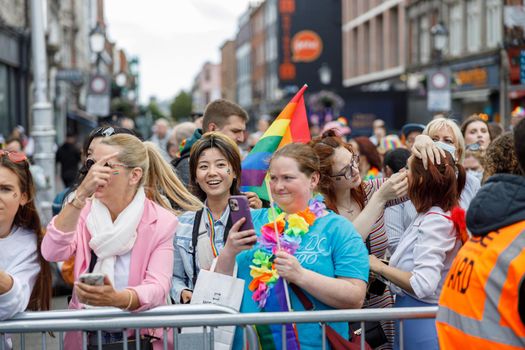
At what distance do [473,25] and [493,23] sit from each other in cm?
259

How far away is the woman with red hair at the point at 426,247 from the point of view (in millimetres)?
4461

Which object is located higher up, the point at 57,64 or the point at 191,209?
the point at 57,64

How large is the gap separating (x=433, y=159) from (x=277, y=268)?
118cm

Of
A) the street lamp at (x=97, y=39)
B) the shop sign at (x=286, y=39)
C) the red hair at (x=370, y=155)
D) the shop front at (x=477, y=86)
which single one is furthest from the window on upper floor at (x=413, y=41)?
the red hair at (x=370, y=155)

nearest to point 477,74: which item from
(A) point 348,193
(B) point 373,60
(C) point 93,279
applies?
(B) point 373,60

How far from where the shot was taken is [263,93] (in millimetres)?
89000

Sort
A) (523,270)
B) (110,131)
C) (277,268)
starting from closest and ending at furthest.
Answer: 1. (523,270)
2. (277,268)
3. (110,131)

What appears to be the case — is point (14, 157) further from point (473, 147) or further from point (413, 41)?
point (413, 41)

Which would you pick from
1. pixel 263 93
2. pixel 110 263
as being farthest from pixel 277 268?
pixel 263 93

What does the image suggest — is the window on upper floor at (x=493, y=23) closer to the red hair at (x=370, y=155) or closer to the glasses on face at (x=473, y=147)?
the red hair at (x=370, y=155)

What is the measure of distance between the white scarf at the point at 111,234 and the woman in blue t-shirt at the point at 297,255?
0.47 meters

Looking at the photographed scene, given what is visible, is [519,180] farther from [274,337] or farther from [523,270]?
[274,337]

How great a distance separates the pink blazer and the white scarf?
0.06 m

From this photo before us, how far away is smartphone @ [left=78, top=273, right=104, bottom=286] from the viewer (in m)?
3.82
